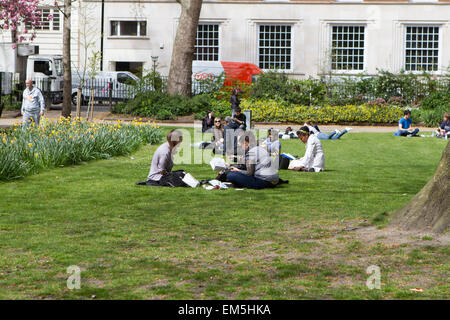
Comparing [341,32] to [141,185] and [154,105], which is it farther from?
[141,185]

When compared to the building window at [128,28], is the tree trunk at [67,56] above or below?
below

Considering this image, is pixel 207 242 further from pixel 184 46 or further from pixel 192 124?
pixel 184 46

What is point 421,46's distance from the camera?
4250 cm

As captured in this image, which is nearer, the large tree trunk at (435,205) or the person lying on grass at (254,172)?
the large tree trunk at (435,205)

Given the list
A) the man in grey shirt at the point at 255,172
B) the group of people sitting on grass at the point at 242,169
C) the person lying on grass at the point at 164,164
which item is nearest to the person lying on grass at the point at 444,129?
the group of people sitting on grass at the point at 242,169

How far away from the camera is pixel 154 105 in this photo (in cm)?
3091

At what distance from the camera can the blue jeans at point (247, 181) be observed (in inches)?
493

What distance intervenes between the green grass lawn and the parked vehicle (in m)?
23.2

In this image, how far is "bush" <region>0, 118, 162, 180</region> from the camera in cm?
1380

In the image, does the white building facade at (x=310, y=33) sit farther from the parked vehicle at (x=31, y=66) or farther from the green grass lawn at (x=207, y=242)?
the green grass lawn at (x=207, y=242)

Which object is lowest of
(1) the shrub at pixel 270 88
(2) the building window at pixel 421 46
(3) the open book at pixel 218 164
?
(3) the open book at pixel 218 164

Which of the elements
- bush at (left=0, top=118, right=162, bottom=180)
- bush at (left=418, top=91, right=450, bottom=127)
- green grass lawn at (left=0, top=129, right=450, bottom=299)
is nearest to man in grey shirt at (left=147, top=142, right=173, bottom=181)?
green grass lawn at (left=0, top=129, right=450, bottom=299)

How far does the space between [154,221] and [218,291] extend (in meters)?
3.37

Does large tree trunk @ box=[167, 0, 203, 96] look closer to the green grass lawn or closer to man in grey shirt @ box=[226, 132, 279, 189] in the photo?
the green grass lawn
